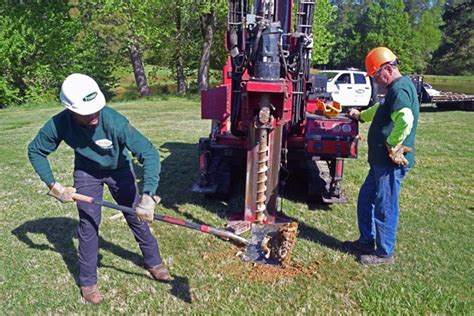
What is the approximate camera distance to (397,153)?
4.47 metres

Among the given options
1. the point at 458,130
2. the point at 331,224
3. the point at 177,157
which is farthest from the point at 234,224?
the point at 458,130

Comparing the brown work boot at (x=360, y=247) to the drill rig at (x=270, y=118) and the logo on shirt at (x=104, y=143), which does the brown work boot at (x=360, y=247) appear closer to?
the drill rig at (x=270, y=118)

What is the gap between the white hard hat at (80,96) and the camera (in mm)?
3625

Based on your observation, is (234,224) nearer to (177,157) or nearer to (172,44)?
(177,157)

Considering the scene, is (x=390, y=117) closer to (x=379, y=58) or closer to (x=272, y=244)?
(x=379, y=58)

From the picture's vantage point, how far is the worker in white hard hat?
Result: 12.2 ft

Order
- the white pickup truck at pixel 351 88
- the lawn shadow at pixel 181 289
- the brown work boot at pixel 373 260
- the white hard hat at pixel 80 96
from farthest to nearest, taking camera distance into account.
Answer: the white pickup truck at pixel 351 88 → the brown work boot at pixel 373 260 → the lawn shadow at pixel 181 289 → the white hard hat at pixel 80 96

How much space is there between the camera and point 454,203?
22.9ft

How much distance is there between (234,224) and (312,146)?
142cm

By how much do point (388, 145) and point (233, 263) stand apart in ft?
6.43

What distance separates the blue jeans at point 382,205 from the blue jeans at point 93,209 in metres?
2.35

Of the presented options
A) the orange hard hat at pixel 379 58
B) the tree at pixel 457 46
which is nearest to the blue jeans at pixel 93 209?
the orange hard hat at pixel 379 58

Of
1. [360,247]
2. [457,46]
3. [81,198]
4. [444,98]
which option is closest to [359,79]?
[444,98]

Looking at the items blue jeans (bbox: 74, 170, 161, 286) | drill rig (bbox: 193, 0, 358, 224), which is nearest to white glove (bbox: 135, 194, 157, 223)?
blue jeans (bbox: 74, 170, 161, 286)
